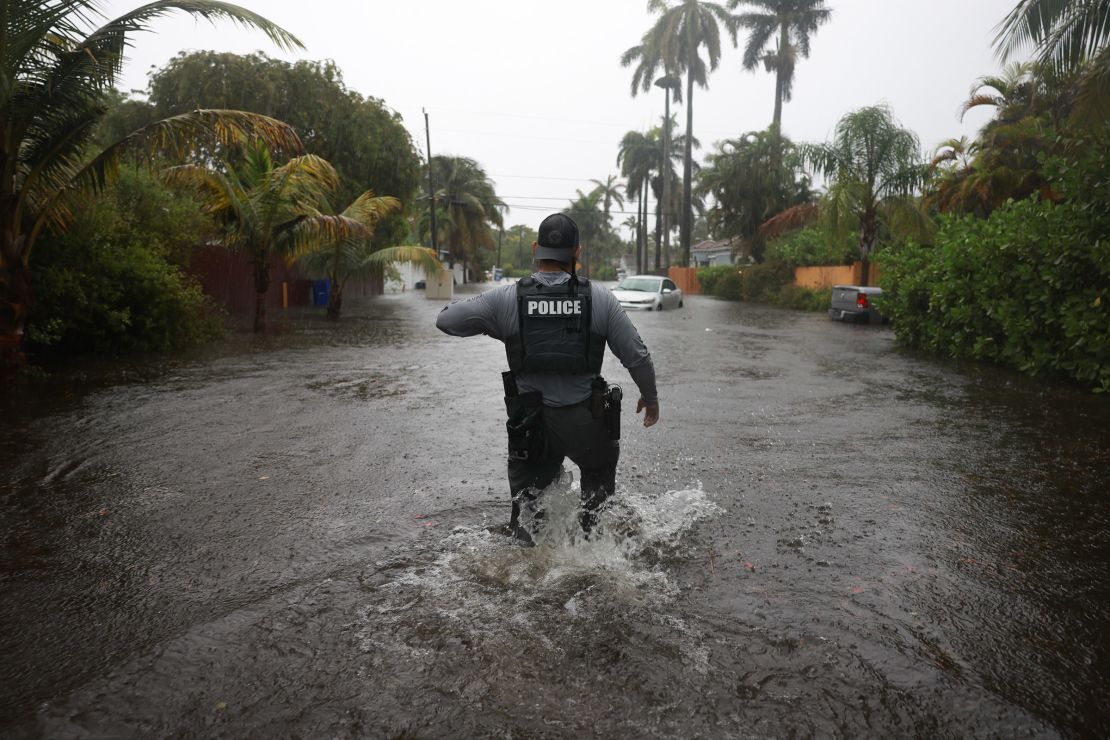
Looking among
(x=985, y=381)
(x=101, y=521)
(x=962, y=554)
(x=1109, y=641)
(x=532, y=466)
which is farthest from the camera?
(x=985, y=381)

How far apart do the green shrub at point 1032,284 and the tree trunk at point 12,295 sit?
12.3 m

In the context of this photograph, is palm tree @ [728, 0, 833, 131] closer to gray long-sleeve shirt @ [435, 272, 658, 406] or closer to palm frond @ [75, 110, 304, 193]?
palm frond @ [75, 110, 304, 193]

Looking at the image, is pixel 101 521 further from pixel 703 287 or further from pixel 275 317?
pixel 703 287

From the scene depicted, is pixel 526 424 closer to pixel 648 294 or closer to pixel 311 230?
pixel 311 230

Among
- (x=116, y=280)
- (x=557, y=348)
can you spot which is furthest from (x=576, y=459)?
(x=116, y=280)

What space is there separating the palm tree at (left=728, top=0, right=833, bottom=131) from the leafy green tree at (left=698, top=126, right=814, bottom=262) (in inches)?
70.7

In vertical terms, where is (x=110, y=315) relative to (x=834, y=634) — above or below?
above

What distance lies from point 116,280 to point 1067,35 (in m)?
14.0

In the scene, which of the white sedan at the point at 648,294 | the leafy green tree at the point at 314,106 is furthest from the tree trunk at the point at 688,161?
the leafy green tree at the point at 314,106

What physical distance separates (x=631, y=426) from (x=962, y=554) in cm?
371

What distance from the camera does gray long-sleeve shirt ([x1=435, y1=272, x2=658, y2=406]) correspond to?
3.84 metres

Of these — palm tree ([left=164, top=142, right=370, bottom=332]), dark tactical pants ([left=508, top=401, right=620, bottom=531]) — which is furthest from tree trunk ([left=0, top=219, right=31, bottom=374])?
dark tactical pants ([left=508, top=401, right=620, bottom=531])

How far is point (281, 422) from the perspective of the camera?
309 inches

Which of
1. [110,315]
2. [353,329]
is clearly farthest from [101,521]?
[353,329]
